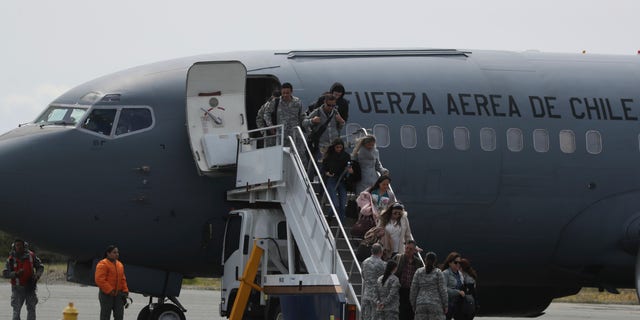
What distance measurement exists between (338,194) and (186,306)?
621 inches

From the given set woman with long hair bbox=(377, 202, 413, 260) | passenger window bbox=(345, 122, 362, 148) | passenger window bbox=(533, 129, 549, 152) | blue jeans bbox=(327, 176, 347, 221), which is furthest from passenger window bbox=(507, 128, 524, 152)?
woman with long hair bbox=(377, 202, 413, 260)

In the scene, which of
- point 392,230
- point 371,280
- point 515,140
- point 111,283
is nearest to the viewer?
point 371,280

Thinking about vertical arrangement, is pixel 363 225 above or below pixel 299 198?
below

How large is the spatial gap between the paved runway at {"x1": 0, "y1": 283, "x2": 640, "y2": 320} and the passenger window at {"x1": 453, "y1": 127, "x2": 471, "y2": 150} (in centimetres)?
921

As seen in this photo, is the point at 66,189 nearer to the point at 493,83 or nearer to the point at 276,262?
the point at 276,262

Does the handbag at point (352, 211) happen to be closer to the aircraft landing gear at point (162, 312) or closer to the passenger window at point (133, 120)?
the aircraft landing gear at point (162, 312)

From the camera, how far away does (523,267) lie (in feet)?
81.7

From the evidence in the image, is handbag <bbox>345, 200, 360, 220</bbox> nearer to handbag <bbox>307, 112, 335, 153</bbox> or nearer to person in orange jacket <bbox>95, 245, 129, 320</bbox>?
handbag <bbox>307, 112, 335, 153</bbox>

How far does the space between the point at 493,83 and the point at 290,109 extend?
4622 mm

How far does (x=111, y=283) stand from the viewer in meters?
22.3

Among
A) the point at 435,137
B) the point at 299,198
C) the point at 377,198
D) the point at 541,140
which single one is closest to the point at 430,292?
the point at 377,198

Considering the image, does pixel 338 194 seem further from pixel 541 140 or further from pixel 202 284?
pixel 202 284

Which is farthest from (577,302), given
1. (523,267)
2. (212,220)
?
(212,220)

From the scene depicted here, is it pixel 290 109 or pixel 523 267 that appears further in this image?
pixel 523 267
